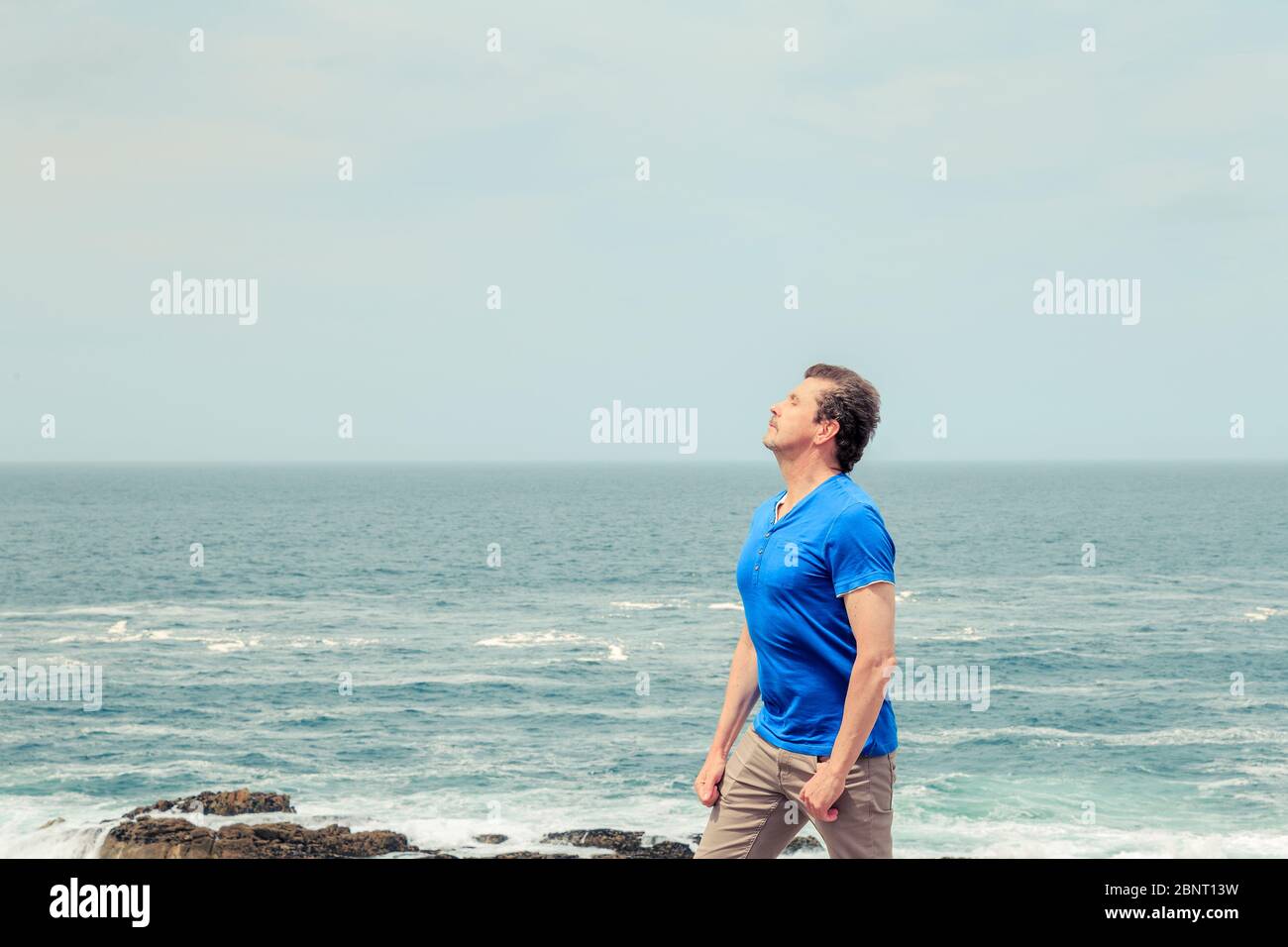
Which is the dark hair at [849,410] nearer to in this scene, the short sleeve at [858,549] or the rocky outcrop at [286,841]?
the short sleeve at [858,549]

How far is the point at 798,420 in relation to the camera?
12.7 ft

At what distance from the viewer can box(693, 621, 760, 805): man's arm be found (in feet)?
13.5

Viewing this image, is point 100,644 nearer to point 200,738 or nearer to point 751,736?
point 200,738

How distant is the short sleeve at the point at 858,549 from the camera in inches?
140

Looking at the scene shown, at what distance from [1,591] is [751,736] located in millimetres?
A: 80646

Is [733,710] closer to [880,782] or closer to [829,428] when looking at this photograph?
[880,782]

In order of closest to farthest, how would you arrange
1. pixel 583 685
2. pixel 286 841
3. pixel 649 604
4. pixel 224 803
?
1. pixel 286 841
2. pixel 224 803
3. pixel 583 685
4. pixel 649 604

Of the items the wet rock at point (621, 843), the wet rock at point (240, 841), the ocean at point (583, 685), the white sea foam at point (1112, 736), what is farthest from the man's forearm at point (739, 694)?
the white sea foam at point (1112, 736)

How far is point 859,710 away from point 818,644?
9.9 inches

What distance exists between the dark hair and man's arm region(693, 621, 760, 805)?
2.39 feet

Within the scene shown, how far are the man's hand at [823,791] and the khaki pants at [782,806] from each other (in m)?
0.04

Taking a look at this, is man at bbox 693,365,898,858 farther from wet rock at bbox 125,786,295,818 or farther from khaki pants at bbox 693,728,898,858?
wet rock at bbox 125,786,295,818

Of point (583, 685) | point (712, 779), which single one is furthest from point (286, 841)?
A: point (712, 779)
